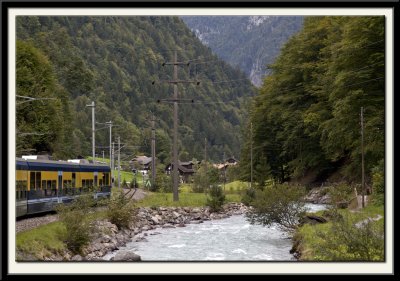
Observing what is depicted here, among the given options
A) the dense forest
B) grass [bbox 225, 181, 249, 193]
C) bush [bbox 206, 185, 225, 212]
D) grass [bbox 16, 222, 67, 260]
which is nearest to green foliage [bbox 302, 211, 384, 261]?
grass [bbox 16, 222, 67, 260]

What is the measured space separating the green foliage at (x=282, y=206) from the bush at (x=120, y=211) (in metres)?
7.17

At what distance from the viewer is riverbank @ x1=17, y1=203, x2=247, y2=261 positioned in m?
25.5

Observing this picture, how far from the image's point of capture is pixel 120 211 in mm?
36156

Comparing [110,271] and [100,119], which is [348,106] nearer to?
[110,271]

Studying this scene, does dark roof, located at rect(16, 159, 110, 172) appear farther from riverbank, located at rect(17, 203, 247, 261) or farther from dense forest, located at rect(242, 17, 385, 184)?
dense forest, located at rect(242, 17, 385, 184)

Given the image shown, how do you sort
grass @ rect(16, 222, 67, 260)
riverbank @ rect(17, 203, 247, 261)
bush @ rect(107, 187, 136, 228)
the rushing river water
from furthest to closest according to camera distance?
bush @ rect(107, 187, 136, 228) → the rushing river water → riverbank @ rect(17, 203, 247, 261) → grass @ rect(16, 222, 67, 260)

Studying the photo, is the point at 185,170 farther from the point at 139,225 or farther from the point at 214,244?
the point at 214,244

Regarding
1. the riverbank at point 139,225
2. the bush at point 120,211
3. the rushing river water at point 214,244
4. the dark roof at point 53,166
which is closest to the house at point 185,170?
the riverbank at point 139,225

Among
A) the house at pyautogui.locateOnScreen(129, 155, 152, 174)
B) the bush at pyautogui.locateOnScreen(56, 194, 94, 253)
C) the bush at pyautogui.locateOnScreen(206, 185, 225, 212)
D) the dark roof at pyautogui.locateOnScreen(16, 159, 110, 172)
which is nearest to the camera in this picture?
the bush at pyautogui.locateOnScreen(56, 194, 94, 253)

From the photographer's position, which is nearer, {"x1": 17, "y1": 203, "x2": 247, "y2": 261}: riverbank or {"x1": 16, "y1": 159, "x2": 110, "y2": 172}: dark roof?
{"x1": 17, "y1": 203, "x2": 247, "y2": 261}: riverbank

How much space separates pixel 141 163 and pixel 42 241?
125343 millimetres

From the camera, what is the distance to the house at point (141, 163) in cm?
14038

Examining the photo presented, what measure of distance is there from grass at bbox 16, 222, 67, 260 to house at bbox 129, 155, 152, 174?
112m
